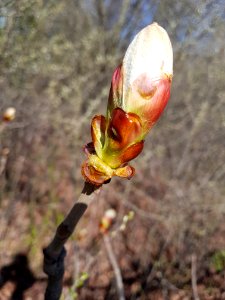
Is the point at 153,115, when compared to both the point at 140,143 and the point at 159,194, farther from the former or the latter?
the point at 159,194

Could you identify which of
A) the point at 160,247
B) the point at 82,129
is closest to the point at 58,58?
the point at 82,129

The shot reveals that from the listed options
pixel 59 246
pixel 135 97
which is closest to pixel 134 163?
pixel 59 246

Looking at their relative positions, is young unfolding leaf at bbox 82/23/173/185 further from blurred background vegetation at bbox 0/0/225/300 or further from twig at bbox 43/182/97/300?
blurred background vegetation at bbox 0/0/225/300

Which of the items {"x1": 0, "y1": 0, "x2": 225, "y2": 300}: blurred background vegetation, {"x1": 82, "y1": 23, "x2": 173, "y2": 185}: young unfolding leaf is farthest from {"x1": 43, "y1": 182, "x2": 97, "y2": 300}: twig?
{"x1": 0, "y1": 0, "x2": 225, "y2": 300}: blurred background vegetation

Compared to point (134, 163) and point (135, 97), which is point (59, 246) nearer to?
point (135, 97)

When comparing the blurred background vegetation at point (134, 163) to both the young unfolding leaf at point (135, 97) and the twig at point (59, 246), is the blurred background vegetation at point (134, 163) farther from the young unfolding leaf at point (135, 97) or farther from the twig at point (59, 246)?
the young unfolding leaf at point (135, 97)

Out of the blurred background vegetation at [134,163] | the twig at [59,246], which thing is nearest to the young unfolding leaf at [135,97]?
the twig at [59,246]
